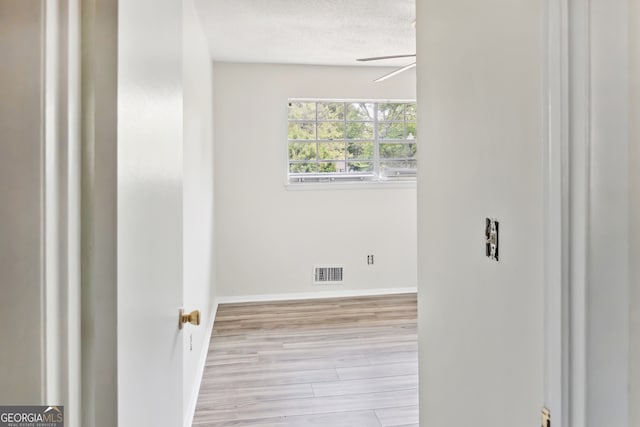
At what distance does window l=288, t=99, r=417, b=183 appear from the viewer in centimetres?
446

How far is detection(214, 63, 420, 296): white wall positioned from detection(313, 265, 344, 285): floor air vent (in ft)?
0.20

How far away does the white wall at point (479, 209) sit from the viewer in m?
0.90

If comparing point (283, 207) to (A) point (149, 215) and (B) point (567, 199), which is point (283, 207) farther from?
(B) point (567, 199)

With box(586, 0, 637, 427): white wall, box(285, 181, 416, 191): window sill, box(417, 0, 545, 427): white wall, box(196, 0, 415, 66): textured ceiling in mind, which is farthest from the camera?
box(285, 181, 416, 191): window sill

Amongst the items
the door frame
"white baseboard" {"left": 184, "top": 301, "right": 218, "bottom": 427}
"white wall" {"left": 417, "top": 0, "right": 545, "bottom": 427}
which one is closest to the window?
"white baseboard" {"left": 184, "top": 301, "right": 218, "bottom": 427}

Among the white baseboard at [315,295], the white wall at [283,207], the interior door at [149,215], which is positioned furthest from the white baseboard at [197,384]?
the interior door at [149,215]

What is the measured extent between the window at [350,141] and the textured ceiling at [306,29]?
1.87 ft

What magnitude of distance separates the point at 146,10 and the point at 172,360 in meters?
0.89

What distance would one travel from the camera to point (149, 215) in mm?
850

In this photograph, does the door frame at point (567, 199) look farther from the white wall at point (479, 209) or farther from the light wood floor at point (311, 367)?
the light wood floor at point (311, 367)

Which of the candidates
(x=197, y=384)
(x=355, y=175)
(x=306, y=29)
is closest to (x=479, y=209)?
(x=197, y=384)

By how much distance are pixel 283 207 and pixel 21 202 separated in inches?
153

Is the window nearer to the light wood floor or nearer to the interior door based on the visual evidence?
the light wood floor

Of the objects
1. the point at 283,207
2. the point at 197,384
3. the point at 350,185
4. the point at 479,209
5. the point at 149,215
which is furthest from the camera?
the point at 350,185
